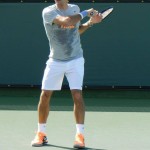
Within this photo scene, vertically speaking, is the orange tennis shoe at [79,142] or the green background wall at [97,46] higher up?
the green background wall at [97,46]

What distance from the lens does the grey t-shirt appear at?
5.45 m

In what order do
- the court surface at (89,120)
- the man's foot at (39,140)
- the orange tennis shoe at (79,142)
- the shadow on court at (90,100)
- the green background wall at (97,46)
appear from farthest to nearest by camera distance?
the green background wall at (97,46) < the shadow on court at (90,100) < the court surface at (89,120) < the man's foot at (39,140) < the orange tennis shoe at (79,142)

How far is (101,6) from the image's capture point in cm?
937

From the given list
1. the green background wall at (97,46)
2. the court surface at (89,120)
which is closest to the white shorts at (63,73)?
the court surface at (89,120)

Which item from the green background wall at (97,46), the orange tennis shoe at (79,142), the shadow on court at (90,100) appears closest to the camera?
the orange tennis shoe at (79,142)

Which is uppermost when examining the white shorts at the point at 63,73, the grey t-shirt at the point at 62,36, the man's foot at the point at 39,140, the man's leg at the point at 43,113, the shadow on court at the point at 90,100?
the grey t-shirt at the point at 62,36

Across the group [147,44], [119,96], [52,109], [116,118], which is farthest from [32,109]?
[147,44]

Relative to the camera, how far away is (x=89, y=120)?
6.99m

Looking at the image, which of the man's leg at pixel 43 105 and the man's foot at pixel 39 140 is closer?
the man's foot at pixel 39 140

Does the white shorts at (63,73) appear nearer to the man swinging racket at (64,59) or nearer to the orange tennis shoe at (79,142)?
the man swinging racket at (64,59)

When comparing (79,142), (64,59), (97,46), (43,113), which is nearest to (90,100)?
(97,46)

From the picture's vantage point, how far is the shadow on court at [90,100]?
8.00 meters

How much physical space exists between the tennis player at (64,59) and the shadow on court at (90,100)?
223 centimetres

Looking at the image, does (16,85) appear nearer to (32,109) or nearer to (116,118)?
(32,109)
